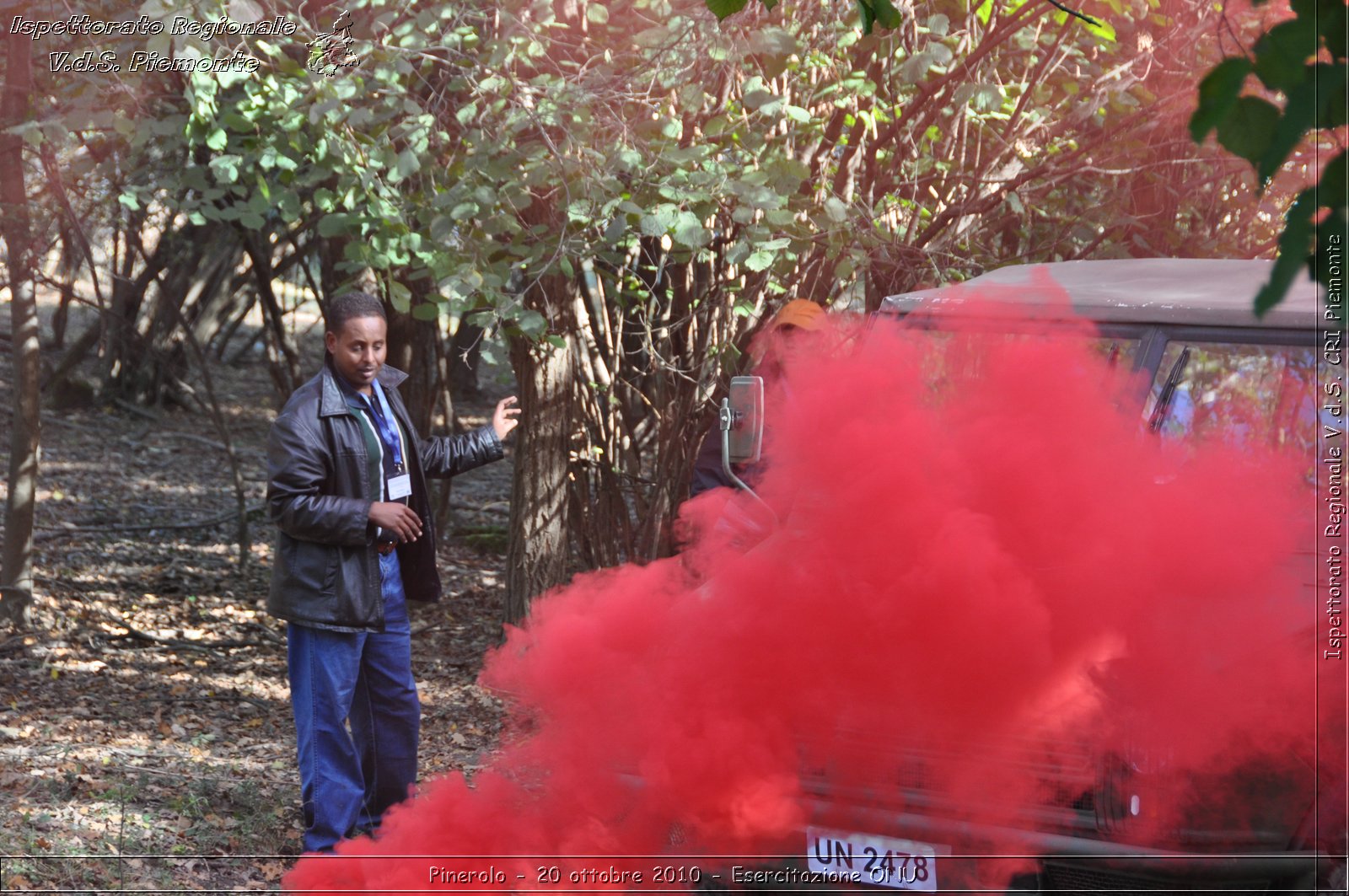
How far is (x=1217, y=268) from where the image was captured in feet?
14.0

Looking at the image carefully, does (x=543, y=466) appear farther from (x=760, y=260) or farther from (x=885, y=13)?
(x=885, y=13)

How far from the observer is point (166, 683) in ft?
21.4

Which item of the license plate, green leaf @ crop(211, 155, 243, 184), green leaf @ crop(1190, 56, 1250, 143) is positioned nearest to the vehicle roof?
green leaf @ crop(1190, 56, 1250, 143)

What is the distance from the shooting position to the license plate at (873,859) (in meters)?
3.15

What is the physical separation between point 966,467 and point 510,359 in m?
4.01

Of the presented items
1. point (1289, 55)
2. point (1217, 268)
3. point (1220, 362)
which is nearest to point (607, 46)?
point (1217, 268)

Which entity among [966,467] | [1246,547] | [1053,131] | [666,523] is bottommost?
[666,523]

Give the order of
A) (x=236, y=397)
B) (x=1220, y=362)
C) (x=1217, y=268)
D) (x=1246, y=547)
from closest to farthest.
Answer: (x=1246, y=547)
(x=1220, y=362)
(x=1217, y=268)
(x=236, y=397)

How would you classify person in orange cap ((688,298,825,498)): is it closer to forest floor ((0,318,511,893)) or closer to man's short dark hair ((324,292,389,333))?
man's short dark hair ((324,292,389,333))

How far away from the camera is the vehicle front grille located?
2984 millimetres

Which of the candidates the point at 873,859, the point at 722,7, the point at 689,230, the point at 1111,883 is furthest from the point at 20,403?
the point at 1111,883

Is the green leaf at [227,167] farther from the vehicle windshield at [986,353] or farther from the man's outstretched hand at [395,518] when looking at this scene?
the vehicle windshield at [986,353]

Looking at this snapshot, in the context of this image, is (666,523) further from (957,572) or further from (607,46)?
(957,572)

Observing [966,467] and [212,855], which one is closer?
[966,467]
